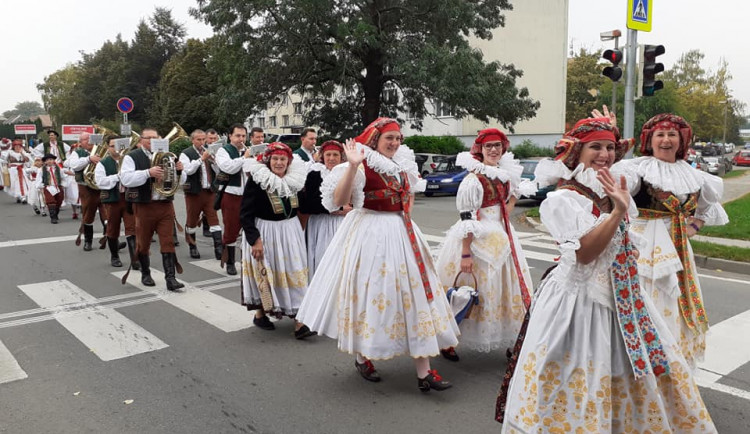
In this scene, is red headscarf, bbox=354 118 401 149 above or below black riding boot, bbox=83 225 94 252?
above

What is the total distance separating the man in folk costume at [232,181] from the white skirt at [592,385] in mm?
5715

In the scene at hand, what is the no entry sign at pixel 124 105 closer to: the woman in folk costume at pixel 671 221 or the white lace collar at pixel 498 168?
the white lace collar at pixel 498 168

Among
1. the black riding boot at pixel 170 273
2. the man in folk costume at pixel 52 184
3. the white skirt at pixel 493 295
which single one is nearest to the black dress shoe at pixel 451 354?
the white skirt at pixel 493 295

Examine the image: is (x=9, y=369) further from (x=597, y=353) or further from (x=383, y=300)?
(x=597, y=353)

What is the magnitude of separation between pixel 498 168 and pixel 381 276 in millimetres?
1577

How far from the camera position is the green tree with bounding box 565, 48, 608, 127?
52875mm

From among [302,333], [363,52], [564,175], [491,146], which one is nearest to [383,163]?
[491,146]

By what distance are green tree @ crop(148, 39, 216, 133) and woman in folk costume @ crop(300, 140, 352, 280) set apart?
42.5 m

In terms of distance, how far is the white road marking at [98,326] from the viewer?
224 inches

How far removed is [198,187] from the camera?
387 inches

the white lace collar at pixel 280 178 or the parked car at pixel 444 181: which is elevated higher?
the white lace collar at pixel 280 178

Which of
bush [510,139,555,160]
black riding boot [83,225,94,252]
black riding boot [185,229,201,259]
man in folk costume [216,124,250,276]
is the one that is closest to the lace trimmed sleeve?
man in folk costume [216,124,250,276]

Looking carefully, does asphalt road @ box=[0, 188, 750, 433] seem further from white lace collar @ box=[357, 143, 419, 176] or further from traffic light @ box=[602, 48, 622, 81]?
traffic light @ box=[602, 48, 622, 81]

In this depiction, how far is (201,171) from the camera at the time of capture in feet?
32.3
